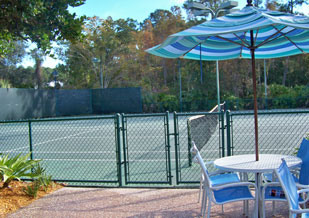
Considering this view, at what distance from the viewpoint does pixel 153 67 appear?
44.8 m

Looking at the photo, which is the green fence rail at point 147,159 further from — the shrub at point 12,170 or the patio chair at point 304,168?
the patio chair at point 304,168

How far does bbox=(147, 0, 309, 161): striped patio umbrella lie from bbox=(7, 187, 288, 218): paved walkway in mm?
1157

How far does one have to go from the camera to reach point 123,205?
16.7 feet

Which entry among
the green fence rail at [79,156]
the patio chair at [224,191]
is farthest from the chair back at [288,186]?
the green fence rail at [79,156]

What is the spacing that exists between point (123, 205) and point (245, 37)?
11.3ft


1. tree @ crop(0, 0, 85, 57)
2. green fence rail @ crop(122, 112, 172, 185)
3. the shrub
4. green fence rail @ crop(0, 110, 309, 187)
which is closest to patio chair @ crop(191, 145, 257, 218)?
green fence rail @ crop(0, 110, 309, 187)

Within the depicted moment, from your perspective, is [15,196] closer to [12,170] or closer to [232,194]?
[12,170]

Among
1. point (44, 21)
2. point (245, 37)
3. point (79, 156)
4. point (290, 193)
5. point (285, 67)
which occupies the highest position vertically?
point (285, 67)

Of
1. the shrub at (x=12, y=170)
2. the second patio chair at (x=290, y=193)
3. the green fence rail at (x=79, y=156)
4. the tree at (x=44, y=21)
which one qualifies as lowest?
the green fence rail at (x=79, y=156)

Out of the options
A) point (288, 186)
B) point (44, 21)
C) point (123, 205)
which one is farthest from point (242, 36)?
point (44, 21)

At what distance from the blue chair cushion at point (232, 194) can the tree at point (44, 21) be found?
391cm

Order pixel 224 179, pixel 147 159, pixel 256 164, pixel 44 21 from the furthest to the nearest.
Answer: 1. pixel 147 159
2. pixel 44 21
3. pixel 224 179
4. pixel 256 164

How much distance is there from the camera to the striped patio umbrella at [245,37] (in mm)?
3736

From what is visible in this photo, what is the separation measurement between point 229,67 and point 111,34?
1351cm
